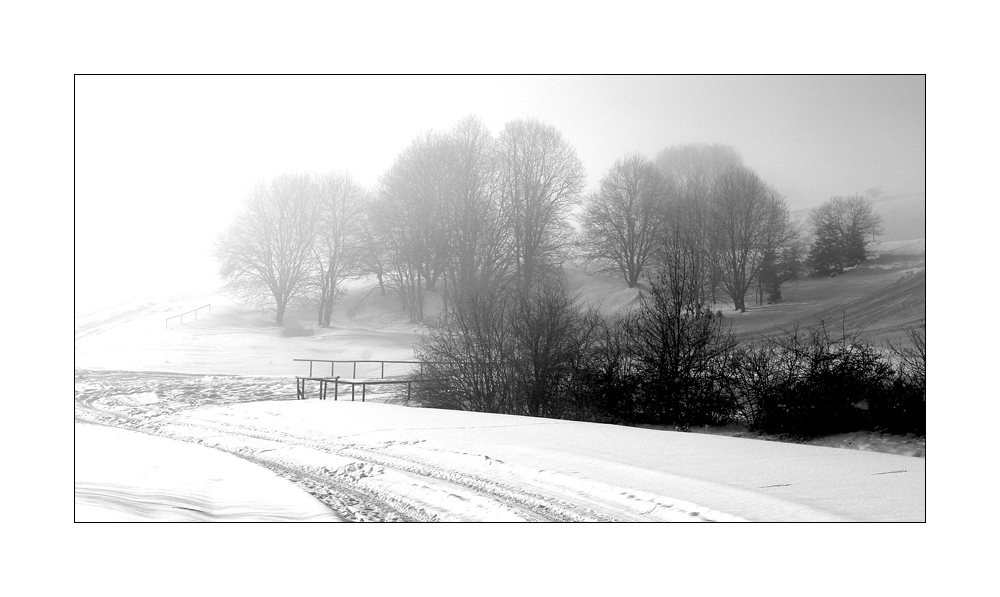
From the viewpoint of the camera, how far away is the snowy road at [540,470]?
4539mm

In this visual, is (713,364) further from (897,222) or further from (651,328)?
(897,222)

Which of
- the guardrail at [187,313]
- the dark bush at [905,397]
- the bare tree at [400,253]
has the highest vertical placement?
the bare tree at [400,253]

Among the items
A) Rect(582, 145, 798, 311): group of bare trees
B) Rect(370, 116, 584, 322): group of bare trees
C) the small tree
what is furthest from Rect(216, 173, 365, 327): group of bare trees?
the small tree

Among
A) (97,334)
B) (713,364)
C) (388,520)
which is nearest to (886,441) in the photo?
(713,364)

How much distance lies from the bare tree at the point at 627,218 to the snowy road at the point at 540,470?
16.4ft

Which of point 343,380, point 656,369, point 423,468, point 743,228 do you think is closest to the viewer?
point 423,468

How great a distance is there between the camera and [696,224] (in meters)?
12.6

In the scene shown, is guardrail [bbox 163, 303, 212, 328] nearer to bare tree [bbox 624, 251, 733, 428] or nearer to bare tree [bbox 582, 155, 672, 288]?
bare tree [bbox 582, 155, 672, 288]

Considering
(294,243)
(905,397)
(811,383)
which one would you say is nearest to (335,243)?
(294,243)

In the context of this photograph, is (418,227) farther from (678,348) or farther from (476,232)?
(678,348)

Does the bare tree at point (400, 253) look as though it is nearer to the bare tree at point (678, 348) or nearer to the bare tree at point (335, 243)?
the bare tree at point (335, 243)

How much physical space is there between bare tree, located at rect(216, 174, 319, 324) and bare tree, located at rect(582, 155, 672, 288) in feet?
15.3

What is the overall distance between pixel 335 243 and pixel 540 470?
7490 mm

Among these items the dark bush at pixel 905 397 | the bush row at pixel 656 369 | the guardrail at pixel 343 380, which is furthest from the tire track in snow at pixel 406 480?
the dark bush at pixel 905 397
